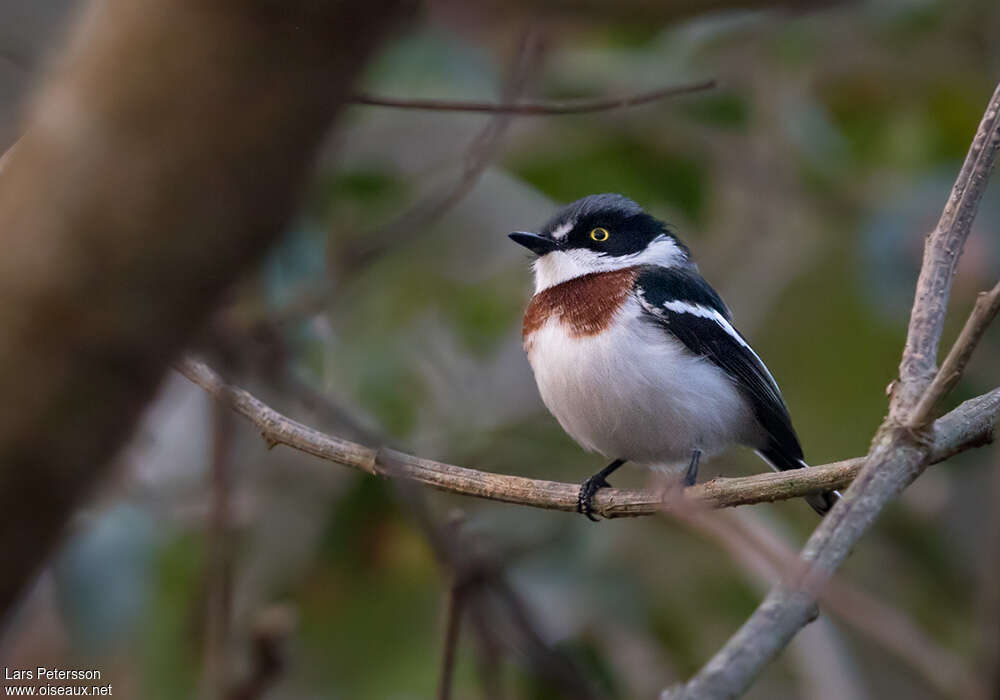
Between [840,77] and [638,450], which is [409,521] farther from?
[840,77]

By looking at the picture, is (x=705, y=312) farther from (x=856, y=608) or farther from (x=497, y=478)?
(x=856, y=608)

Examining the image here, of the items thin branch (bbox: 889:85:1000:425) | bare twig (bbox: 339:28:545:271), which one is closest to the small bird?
bare twig (bbox: 339:28:545:271)

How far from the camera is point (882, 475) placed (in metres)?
2.14

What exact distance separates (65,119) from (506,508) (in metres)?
4.06

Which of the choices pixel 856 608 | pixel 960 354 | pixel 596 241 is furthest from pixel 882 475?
pixel 596 241

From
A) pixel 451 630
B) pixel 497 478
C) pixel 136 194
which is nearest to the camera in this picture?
pixel 136 194

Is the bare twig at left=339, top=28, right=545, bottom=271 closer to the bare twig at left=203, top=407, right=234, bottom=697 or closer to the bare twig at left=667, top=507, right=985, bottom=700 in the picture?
the bare twig at left=203, top=407, right=234, bottom=697

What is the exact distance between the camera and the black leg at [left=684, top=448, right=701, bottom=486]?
389 cm

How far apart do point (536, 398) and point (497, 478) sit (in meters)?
3.44

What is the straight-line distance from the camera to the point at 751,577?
15.2 feet

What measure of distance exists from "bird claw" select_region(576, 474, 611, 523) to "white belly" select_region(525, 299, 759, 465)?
123mm

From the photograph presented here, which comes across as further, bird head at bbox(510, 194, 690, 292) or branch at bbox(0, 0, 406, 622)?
bird head at bbox(510, 194, 690, 292)

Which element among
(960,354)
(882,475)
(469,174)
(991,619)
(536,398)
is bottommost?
(536,398)

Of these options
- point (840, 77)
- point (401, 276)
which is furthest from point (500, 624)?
point (840, 77)
